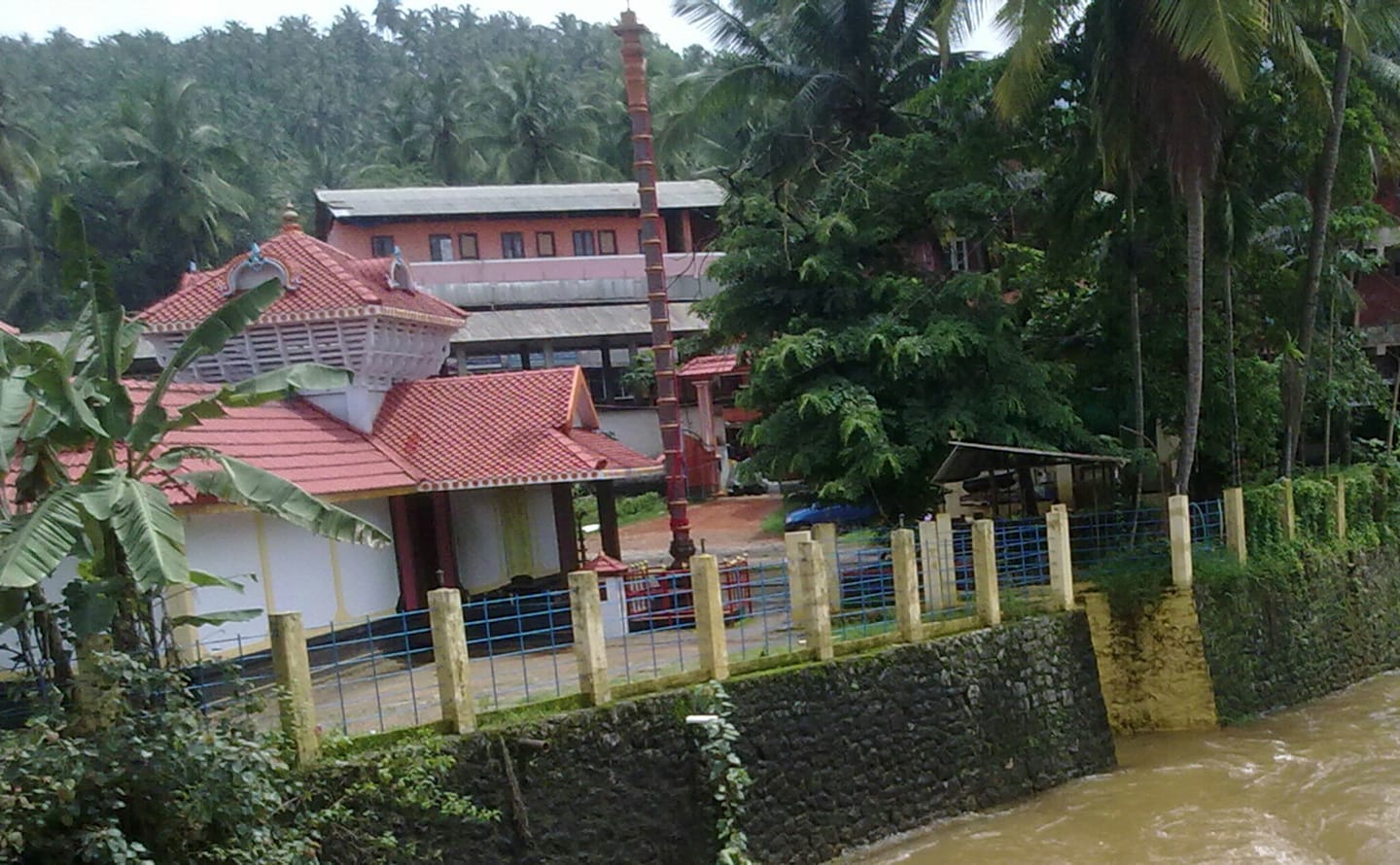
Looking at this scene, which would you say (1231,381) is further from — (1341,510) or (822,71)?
(822,71)

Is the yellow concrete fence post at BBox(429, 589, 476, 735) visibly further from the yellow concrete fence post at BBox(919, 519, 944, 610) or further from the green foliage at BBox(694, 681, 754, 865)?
the yellow concrete fence post at BBox(919, 519, 944, 610)

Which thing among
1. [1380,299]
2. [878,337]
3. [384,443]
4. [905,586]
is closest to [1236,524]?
[878,337]

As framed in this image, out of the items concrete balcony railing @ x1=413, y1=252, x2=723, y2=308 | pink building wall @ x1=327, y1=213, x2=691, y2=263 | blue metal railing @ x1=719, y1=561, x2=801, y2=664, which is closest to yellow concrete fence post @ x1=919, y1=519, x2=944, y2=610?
blue metal railing @ x1=719, y1=561, x2=801, y2=664

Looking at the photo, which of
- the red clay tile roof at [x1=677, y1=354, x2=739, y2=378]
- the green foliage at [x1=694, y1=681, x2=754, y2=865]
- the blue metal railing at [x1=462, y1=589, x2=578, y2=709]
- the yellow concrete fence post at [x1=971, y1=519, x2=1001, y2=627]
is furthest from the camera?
the red clay tile roof at [x1=677, y1=354, x2=739, y2=378]

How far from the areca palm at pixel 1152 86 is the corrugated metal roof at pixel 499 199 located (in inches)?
689

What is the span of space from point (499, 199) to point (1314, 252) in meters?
21.3

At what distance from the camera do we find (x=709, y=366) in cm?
2897

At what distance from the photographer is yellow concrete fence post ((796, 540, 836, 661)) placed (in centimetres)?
1076

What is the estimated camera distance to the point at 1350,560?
54.1 feet

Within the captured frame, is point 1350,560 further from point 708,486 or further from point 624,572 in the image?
point 708,486

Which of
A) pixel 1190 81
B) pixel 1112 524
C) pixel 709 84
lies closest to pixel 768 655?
pixel 1112 524

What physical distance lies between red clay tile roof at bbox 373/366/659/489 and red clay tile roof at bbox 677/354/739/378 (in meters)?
13.8

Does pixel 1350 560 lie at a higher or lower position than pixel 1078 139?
lower

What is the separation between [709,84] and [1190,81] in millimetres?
9294
